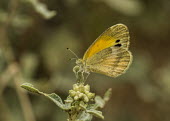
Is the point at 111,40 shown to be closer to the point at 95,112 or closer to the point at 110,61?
the point at 110,61

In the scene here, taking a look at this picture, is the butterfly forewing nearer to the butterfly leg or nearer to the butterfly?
the butterfly

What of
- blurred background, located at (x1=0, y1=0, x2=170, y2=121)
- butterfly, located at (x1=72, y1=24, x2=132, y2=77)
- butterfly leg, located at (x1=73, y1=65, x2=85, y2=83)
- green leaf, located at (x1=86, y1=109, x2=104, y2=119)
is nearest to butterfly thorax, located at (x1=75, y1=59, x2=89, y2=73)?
butterfly, located at (x1=72, y1=24, x2=132, y2=77)

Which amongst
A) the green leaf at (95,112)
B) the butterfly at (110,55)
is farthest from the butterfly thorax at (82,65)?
the green leaf at (95,112)

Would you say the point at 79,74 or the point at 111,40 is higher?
the point at 111,40

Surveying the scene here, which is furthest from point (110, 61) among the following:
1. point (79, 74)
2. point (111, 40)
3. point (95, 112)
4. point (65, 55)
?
point (65, 55)

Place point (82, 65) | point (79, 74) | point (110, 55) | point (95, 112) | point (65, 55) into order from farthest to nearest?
point (65, 55)
point (110, 55)
point (82, 65)
point (79, 74)
point (95, 112)

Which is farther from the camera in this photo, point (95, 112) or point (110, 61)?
point (110, 61)

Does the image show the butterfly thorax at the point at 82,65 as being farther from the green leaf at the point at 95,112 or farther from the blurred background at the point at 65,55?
the blurred background at the point at 65,55
